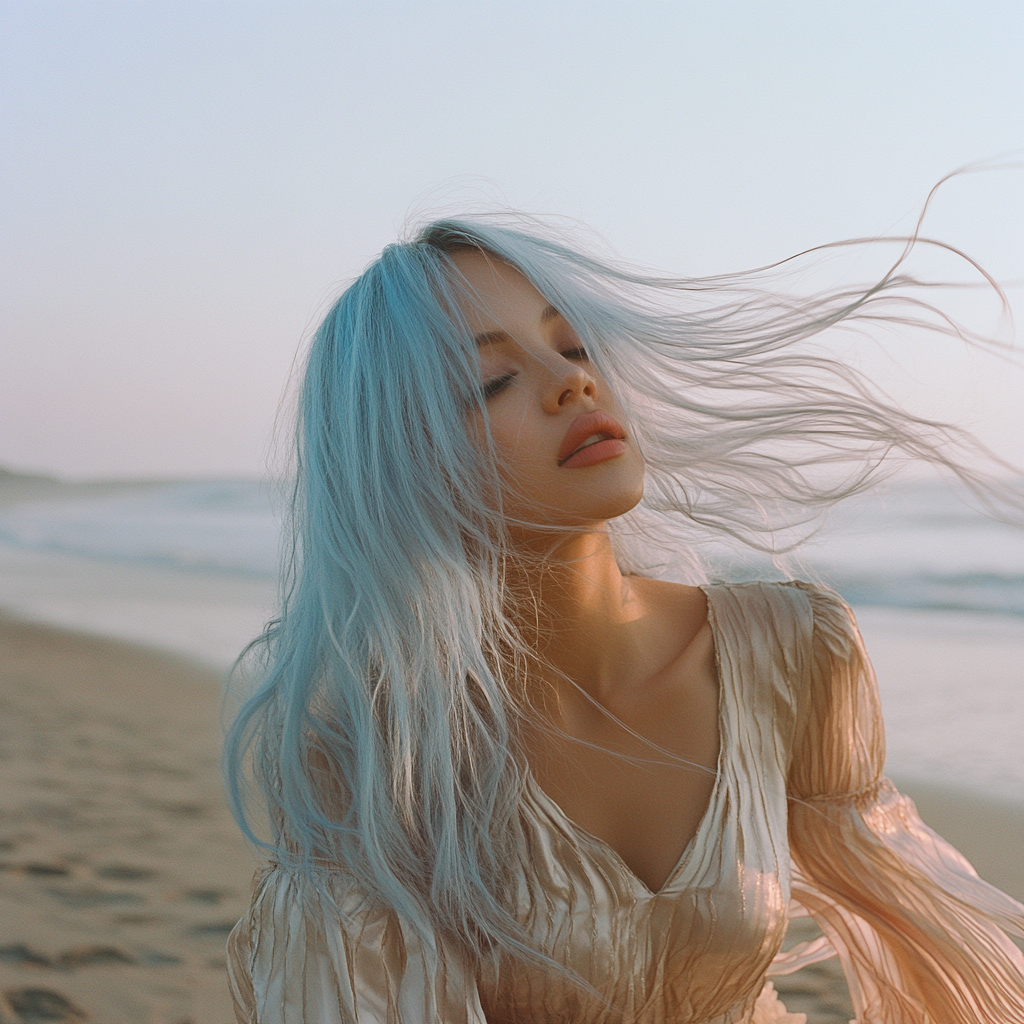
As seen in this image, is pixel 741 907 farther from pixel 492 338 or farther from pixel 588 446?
pixel 492 338

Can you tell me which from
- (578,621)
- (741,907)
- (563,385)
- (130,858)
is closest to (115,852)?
(130,858)

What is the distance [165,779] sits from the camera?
5.14 m

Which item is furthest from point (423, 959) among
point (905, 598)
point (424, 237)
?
point (905, 598)

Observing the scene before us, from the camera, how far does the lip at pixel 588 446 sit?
1649 mm

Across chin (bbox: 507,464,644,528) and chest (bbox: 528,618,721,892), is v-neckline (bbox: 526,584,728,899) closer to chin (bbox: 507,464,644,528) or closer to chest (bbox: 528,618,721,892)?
chest (bbox: 528,618,721,892)

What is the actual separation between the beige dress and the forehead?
65cm

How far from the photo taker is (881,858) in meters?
1.84

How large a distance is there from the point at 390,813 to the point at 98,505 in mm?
26827

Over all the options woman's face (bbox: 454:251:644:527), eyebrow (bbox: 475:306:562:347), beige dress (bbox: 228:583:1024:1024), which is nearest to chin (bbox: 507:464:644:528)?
woman's face (bbox: 454:251:644:527)

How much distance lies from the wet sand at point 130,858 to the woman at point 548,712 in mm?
1599

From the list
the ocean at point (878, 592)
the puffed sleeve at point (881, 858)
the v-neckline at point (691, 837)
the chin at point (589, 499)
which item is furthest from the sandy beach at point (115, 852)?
the chin at point (589, 499)

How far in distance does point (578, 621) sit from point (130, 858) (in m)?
3.03

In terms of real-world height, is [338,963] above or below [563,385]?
below

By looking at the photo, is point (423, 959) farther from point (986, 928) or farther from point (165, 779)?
point (165, 779)
